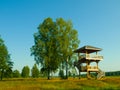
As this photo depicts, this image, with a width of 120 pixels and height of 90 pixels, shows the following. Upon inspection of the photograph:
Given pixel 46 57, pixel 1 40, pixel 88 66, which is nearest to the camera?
pixel 88 66

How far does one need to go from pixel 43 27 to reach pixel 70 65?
12.1 m

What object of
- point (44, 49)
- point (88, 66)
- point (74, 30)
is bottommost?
point (88, 66)

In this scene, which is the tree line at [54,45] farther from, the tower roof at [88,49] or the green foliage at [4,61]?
the green foliage at [4,61]

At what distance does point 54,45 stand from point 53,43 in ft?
1.89

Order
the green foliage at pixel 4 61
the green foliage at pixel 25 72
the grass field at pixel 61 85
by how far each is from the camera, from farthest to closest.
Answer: the green foliage at pixel 25 72, the green foliage at pixel 4 61, the grass field at pixel 61 85

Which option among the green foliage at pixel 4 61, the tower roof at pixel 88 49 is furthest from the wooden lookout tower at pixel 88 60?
the green foliage at pixel 4 61

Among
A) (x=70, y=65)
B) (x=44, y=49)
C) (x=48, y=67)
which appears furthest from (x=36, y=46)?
(x=70, y=65)

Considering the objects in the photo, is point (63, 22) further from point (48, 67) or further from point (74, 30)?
point (48, 67)

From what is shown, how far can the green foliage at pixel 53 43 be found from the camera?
57.1 meters

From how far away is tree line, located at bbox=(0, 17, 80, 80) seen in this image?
57094mm

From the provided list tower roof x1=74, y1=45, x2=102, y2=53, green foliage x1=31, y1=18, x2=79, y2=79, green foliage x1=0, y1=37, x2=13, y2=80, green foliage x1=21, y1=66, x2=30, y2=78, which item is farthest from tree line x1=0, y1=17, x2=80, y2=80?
green foliage x1=21, y1=66, x2=30, y2=78

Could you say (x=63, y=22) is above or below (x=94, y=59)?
above

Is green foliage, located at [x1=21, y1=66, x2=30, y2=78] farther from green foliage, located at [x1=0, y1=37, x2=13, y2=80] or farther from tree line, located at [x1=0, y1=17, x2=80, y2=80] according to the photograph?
tree line, located at [x1=0, y1=17, x2=80, y2=80]

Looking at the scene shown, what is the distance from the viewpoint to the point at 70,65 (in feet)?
194
